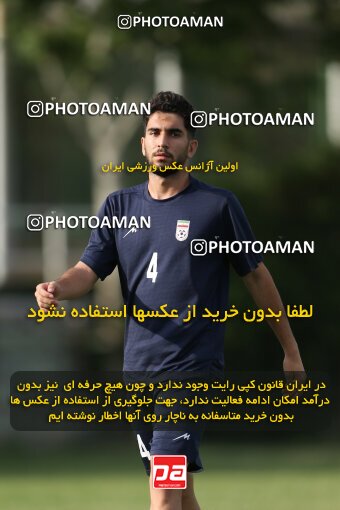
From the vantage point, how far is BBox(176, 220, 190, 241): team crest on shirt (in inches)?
286

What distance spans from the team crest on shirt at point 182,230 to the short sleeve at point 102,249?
1.15 feet

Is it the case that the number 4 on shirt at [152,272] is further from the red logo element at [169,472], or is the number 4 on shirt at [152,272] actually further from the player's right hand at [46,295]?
the red logo element at [169,472]

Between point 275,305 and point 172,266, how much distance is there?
0.56m

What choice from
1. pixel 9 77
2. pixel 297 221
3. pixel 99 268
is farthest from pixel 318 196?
pixel 99 268

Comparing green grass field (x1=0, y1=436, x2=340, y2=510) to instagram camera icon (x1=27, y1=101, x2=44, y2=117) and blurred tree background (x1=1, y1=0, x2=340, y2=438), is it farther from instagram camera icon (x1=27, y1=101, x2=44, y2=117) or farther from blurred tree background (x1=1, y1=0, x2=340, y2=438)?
instagram camera icon (x1=27, y1=101, x2=44, y2=117)

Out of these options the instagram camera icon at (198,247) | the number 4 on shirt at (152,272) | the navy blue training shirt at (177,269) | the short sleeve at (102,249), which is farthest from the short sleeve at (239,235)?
the short sleeve at (102,249)

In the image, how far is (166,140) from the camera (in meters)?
7.40

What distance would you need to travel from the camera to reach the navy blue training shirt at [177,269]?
7.20 m

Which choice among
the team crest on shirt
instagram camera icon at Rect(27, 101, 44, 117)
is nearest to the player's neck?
the team crest on shirt

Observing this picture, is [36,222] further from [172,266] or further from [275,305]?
[275,305]

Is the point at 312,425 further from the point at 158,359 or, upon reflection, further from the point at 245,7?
the point at 158,359

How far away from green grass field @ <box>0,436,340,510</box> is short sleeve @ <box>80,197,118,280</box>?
3.98 meters

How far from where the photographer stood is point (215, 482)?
1336cm

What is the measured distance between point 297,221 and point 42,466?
14.1 feet
